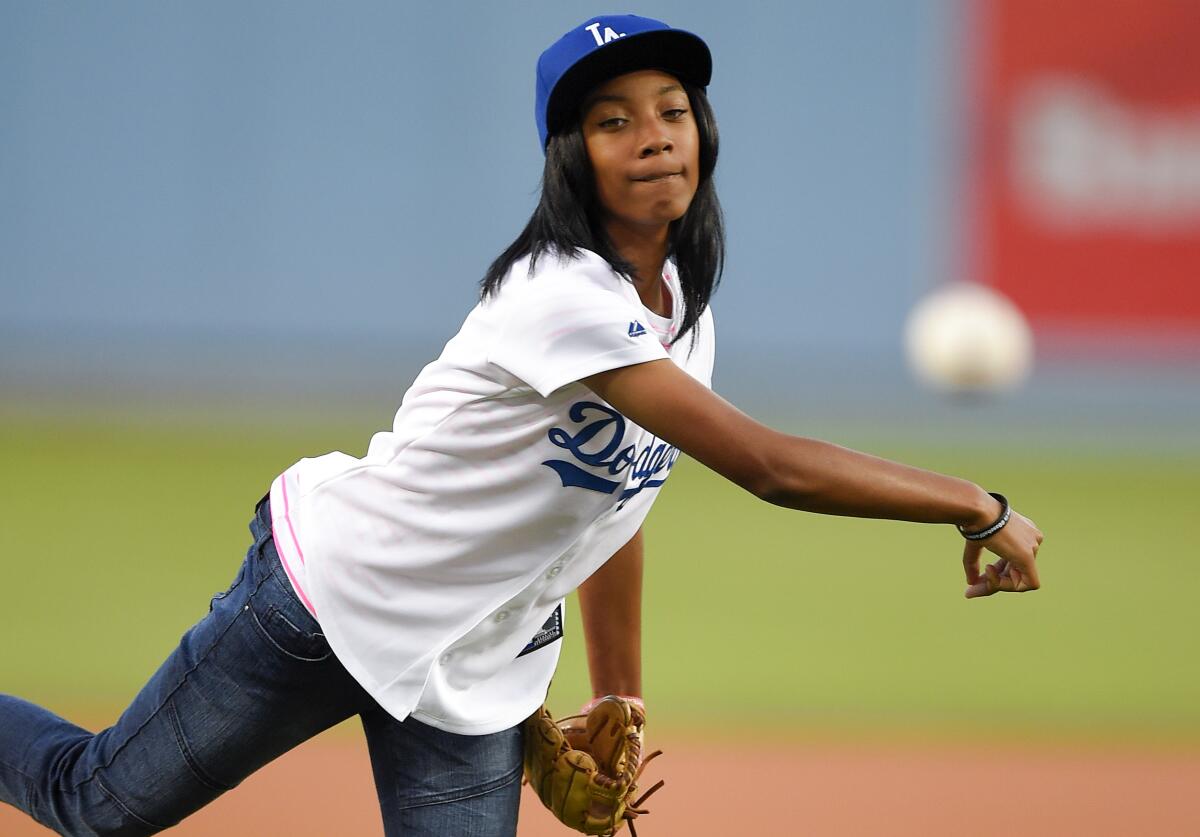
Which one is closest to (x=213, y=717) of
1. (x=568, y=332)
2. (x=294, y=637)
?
(x=294, y=637)

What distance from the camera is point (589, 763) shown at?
274 cm

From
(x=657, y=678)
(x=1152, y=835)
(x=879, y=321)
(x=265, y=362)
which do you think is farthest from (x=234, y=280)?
(x=1152, y=835)

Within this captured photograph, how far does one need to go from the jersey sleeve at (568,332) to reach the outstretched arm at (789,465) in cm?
3

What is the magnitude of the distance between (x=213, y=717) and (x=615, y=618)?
77 cm

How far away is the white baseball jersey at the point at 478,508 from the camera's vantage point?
2229 mm

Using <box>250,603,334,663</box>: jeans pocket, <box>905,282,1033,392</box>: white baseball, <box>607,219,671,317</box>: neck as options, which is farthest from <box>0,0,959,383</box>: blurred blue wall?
<box>250,603,334,663</box>: jeans pocket

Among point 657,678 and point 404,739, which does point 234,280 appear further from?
point 404,739

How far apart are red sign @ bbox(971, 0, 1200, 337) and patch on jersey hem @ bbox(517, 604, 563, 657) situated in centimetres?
991

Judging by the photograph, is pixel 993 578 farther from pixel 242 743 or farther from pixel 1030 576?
pixel 242 743

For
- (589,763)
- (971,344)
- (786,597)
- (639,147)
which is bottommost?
(786,597)

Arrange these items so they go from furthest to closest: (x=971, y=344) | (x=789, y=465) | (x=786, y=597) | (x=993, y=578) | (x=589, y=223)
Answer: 1. (x=971, y=344)
2. (x=786, y=597)
3. (x=589, y=223)
4. (x=993, y=578)
5. (x=789, y=465)

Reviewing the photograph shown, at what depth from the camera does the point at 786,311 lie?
12.9 m

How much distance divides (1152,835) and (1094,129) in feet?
29.3

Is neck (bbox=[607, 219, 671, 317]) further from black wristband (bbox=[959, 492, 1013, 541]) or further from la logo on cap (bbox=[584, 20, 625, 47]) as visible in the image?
black wristband (bbox=[959, 492, 1013, 541])
